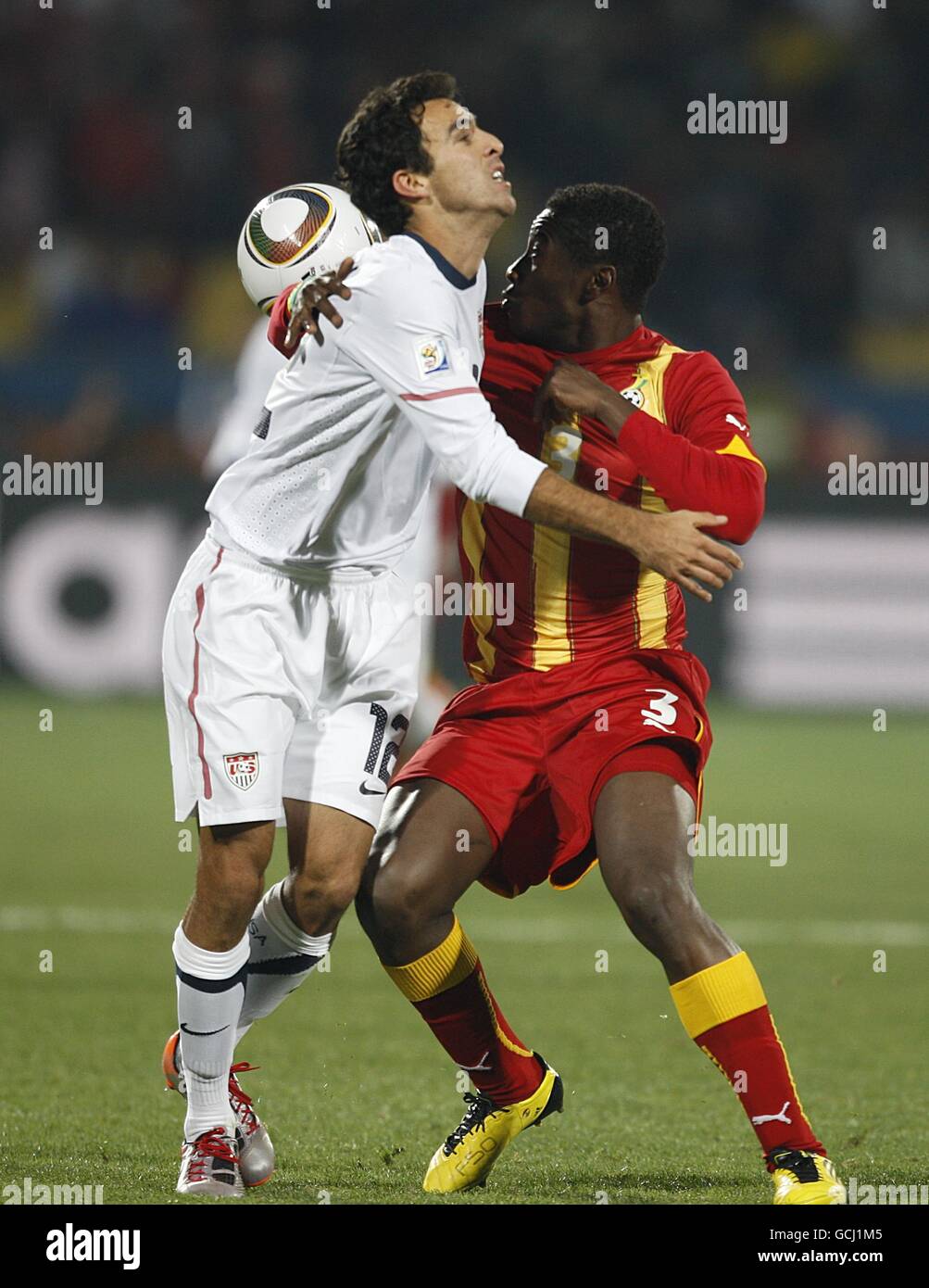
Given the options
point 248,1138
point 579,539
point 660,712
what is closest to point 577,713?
point 660,712

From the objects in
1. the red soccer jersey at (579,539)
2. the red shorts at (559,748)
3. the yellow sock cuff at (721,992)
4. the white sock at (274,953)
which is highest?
the red soccer jersey at (579,539)

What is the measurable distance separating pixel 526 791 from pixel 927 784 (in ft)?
24.0

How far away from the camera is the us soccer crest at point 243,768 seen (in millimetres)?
3992

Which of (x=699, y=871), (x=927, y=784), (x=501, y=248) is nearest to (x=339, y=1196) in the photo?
(x=699, y=871)

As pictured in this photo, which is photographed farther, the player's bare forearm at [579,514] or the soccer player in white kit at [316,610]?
the soccer player in white kit at [316,610]

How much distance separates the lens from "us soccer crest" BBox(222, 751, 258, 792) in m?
3.99

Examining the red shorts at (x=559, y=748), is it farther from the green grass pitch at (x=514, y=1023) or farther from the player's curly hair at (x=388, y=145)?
the player's curly hair at (x=388, y=145)

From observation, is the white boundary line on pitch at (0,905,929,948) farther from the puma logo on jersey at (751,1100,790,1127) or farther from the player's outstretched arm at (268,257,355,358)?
the player's outstretched arm at (268,257,355,358)

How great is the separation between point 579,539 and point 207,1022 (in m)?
1.39

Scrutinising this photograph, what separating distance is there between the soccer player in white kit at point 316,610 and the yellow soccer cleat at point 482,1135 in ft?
1.28

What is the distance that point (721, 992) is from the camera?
382cm

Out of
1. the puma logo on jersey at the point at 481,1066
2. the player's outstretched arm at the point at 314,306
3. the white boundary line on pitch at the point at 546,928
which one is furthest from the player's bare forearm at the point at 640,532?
the white boundary line on pitch at the point at 546,928

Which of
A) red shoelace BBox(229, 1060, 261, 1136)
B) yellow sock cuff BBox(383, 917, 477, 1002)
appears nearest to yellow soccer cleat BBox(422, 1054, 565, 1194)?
yellow sock cuff BBox(383, 917, 477, 1002)

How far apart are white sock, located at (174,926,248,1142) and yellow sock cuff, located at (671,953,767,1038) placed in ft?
3.27
